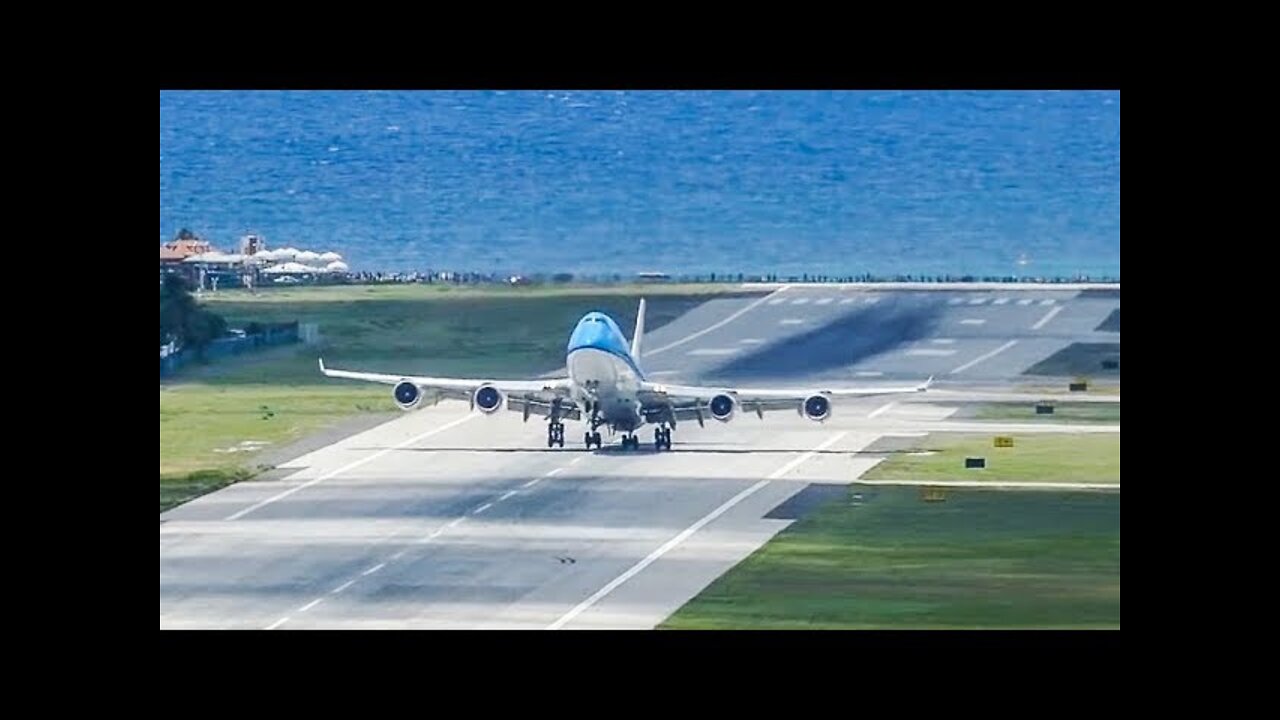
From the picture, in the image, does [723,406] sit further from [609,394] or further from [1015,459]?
[1015,459]

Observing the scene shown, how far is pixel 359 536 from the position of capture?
25.2 m

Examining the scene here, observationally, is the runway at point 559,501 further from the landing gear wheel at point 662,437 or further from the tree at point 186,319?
the tree at point 186,319

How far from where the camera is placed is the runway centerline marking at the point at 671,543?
2236cm

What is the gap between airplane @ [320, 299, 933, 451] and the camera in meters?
31.3

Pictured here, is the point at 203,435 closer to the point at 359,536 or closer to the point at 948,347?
the point at 359,536

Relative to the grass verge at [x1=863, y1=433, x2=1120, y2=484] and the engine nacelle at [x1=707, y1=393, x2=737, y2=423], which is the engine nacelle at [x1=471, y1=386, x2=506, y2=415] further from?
the grass verge at [x1=863, y1=433, x2=1120, y2=484]

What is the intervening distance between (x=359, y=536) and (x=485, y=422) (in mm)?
8954

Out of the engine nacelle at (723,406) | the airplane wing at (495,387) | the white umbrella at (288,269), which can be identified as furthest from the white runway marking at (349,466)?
the engine nacelle at (723,406)

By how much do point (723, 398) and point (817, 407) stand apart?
1407 millimetres

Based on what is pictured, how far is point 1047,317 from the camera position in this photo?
31.2 m

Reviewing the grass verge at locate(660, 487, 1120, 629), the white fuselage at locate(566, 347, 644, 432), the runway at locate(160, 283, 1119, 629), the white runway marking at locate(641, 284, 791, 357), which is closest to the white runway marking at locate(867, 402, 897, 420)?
the runway at locate(160, 283, 1119, 629)

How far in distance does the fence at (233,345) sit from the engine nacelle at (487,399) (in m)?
2.42

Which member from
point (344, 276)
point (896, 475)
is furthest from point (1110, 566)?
point (344, 276)

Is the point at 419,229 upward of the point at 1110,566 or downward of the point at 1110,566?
upward
